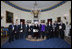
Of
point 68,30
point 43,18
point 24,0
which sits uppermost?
point 24,0

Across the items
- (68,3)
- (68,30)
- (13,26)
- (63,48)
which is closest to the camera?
(13,26)

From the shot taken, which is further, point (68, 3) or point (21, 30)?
point (68, 3)

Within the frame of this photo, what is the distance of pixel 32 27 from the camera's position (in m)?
1.71

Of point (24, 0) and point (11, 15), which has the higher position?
point (24, 0)

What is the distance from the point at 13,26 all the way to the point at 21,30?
27 centimetres

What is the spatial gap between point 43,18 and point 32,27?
4.03m

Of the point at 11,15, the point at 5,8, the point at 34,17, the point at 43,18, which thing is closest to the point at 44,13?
the point at 43,18

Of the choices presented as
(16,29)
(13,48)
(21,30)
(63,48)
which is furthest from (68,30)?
(13,48)

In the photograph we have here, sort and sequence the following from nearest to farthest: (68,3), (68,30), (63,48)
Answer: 1. (63,48)
2. (68,30)
3. (68,3)

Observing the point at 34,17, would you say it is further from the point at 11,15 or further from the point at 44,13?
the point at 11,15

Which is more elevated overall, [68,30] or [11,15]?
[11,15]

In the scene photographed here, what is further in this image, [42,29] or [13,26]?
[42,29]

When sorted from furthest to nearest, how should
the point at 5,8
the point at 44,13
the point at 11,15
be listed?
the point at 44,13
the point at 11,15
the point at 5,8

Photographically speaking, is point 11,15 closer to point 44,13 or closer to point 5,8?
point 5,8
